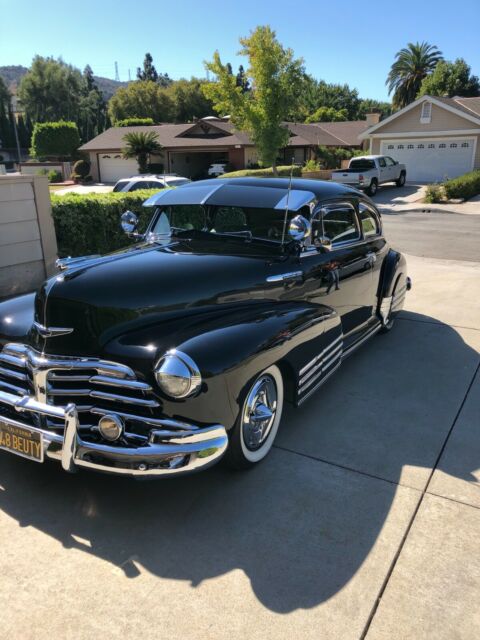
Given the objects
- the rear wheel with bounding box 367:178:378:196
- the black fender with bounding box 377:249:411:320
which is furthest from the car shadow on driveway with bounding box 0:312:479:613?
the rear wheel with bounding box 367:178:378:196

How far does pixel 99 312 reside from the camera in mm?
3029

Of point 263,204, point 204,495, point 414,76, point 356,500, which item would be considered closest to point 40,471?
point 204,495

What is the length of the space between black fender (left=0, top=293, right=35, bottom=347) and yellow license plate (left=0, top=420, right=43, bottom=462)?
59 centimetres

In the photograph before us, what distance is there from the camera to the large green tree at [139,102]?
6094 centimetres

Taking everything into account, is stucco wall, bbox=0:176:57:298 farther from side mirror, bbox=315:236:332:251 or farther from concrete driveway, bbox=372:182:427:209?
concrete driveway, bbox=372:182:427:209

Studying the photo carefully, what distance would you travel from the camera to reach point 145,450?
8.78 ft

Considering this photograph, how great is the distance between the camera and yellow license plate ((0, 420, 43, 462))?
113 inches

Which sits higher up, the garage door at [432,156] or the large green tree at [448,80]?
the large green tree at [448,80]

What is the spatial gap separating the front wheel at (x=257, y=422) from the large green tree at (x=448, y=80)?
54050 millimetres

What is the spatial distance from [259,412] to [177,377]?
796 mm

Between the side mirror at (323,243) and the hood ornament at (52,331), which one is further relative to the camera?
the side mirror at (323,243)

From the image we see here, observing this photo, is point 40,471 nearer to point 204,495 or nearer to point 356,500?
point 204,495

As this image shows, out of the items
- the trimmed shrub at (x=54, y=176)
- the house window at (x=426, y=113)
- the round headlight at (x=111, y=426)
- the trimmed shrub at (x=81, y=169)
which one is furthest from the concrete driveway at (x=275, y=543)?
the trimmed shrub at (x=54, y=176)

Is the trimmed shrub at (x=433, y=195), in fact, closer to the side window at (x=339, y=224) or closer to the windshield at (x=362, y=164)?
the windshield at (x=362, y=164)
